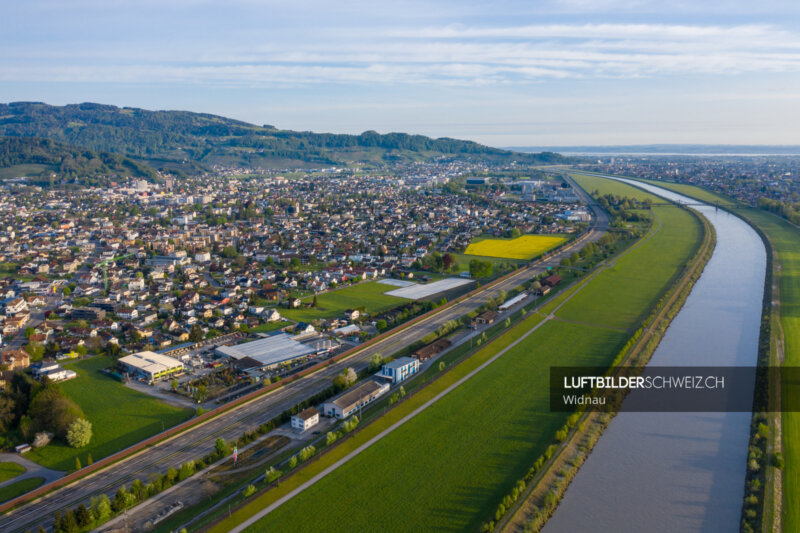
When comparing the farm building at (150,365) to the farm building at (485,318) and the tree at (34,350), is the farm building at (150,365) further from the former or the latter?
the farm building at (485,318)

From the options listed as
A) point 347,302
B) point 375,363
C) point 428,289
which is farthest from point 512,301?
point 375,363

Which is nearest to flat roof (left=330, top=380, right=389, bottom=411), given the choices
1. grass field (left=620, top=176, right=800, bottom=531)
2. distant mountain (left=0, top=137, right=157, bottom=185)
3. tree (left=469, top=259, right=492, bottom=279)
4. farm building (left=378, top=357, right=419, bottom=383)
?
farm building (left=378, top=357, right=419, bottom=383)

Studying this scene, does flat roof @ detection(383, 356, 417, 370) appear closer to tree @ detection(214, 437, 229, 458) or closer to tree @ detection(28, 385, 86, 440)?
tree @ detection(214, 437, 229, 458)

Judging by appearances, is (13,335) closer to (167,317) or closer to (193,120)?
(167,317)

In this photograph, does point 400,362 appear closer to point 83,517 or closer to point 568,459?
point 568,459

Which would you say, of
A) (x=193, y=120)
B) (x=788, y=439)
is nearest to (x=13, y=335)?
(x=788, y=439)
